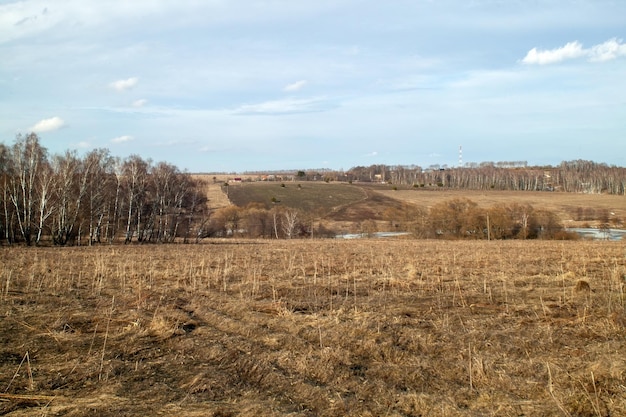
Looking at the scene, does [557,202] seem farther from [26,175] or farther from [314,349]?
[314,349]

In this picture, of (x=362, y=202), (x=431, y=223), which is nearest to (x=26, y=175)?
(x=431, y=223)

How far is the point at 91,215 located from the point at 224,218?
26.4m

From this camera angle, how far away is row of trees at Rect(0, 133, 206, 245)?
Result: 33.4 meters

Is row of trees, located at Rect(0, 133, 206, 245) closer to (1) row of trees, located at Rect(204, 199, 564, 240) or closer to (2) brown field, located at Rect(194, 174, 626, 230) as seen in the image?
(1) row of trees, located at Rect(204, 199, 564, 240)

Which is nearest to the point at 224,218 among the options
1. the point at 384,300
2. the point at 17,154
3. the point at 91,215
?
the point at 91,215

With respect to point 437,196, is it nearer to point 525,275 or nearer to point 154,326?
point 525,275

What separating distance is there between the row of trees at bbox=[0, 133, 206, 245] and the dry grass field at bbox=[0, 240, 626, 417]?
23014mm

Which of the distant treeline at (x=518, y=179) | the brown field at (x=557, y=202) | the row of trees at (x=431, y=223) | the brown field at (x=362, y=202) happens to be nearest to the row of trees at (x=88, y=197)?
the row of trees at (x=431, y=223)

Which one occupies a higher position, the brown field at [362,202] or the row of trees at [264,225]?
the brown field at [362,202]

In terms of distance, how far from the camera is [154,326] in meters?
8.82

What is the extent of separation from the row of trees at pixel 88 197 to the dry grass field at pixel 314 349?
23.0m


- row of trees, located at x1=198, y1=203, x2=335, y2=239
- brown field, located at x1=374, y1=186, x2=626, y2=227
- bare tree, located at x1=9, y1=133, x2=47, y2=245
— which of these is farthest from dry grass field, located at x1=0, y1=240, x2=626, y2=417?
brown field, located at x1=374, y1=186, x2=626, y2=227

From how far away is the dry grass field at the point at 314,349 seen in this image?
557cm

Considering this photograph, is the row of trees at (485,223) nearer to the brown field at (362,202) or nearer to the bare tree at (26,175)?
the brown field at (362,202)
